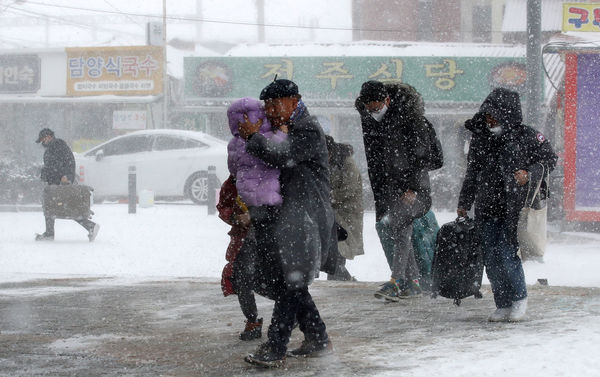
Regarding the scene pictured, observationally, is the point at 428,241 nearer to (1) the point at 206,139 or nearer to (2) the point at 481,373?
(2) the point at 481,373

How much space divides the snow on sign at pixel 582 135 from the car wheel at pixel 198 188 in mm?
7653

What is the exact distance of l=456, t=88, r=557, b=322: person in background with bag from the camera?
18.4 ft

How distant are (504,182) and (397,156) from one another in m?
1.03

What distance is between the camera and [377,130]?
6582 mm

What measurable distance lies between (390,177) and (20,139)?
24834mm

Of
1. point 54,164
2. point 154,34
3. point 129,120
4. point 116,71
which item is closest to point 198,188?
point 54,164

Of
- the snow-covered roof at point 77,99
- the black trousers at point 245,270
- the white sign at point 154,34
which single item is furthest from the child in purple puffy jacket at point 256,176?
the white sign at point 154,34

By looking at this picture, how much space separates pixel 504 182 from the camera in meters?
5.66

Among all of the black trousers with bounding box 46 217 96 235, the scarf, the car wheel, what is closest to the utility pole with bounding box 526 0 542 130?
the black trousers with bounding box 46 217 96 235

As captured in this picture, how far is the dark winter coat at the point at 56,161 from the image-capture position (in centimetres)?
1298

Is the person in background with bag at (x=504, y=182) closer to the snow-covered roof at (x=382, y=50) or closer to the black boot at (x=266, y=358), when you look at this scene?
the black boot at (x=266, y=358)

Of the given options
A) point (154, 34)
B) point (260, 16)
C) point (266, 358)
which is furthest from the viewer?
point (260, 16)

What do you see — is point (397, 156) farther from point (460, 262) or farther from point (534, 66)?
point (534, 66)

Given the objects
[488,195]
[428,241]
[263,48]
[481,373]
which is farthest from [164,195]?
[481,373]
